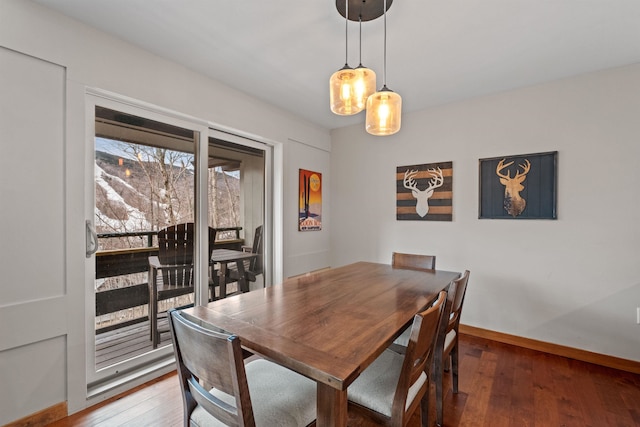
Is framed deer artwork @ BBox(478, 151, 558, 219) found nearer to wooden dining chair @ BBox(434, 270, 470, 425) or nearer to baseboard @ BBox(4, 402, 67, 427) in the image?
wooden dining chair @ BBox(434, 270, 470, 425)

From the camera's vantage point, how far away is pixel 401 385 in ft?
3.72

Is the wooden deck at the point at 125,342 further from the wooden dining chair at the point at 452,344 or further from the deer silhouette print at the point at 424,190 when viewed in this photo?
the deer silhouette print at the point at 424,190

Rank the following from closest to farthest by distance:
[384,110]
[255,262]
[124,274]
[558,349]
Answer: [384,110], [124,274], [558,349], [255,262]

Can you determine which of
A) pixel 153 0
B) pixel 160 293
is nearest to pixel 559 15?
pixel 153 0

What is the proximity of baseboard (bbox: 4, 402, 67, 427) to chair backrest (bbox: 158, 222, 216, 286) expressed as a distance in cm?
93

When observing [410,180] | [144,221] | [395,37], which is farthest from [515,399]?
[144,221]

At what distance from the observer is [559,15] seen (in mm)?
1710

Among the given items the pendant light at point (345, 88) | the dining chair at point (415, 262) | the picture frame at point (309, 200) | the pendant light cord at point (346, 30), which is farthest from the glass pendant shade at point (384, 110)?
the picture frame at point (309, 200)

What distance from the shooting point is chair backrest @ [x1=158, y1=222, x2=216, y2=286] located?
7.66ft

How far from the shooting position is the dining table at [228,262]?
8.89 feet

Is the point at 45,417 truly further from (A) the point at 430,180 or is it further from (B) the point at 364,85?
(A) the point at 430,180

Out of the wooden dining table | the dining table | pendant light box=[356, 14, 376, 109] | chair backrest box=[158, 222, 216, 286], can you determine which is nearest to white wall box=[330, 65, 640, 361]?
the wooden dining table

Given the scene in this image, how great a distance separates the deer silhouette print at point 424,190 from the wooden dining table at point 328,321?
131 cm

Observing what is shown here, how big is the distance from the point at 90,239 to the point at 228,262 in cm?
118
